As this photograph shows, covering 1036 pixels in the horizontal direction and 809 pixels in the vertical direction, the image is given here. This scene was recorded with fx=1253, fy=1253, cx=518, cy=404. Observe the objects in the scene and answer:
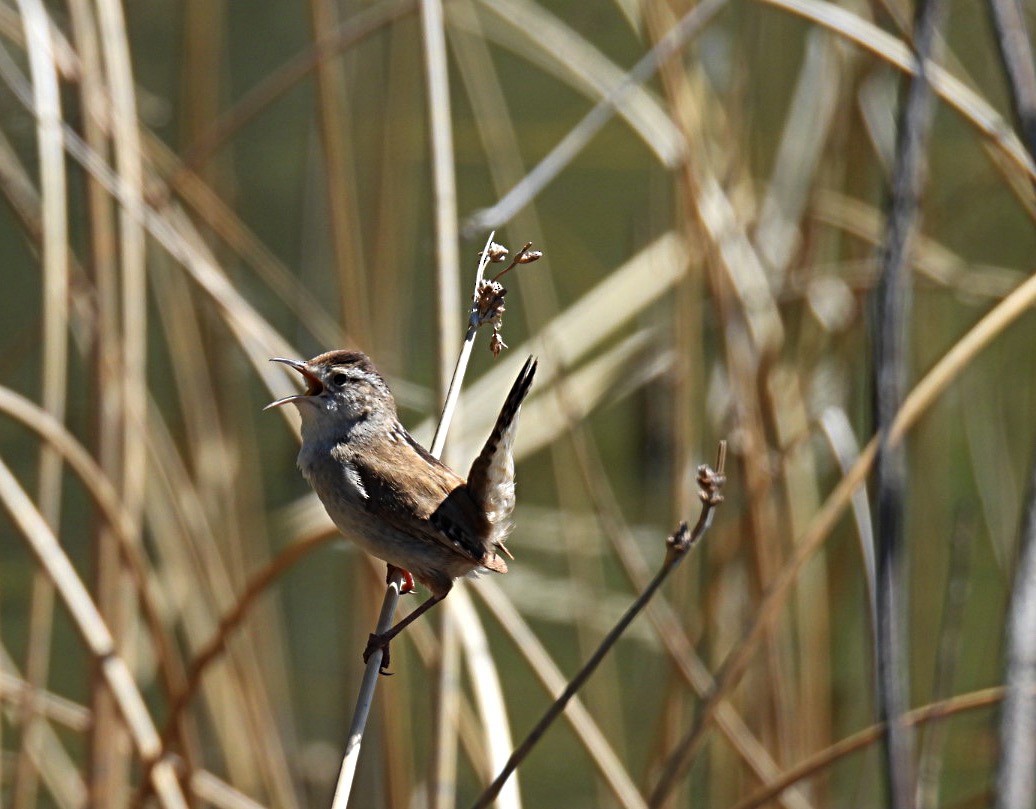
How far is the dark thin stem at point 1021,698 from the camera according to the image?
0.69 m

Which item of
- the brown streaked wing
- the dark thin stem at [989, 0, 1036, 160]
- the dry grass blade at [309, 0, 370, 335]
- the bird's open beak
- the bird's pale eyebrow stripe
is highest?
the dry grass blade at [309, 0, 370, 335]

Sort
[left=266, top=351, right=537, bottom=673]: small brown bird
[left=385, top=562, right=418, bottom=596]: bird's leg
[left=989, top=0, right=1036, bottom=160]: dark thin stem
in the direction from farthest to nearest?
[left=385, top=562, right=418, bottom=596]: bird's leg, [left=266, top=351, right=537, bottom=673]: small brown bird, [left=989, top=0, right=1036, bottom=160]: dark thin stem

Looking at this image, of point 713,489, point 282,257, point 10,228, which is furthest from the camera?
point 10,228

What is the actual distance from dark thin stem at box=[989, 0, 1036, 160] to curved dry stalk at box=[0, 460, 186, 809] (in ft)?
4.62

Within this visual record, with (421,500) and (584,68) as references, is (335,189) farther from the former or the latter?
(421,500)

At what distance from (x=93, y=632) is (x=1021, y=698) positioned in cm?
142

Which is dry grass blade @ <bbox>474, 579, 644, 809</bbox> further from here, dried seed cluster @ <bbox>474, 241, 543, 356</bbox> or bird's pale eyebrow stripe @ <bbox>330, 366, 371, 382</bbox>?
dried seed cluster @ <bbox>474, 241, 543, 356</bbox>

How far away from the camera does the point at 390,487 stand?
177 cm

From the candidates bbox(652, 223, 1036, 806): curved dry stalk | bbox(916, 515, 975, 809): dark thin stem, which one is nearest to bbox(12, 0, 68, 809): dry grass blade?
bbox(652, 223, 1036, 806): curved dry stalk

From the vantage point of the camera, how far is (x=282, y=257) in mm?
5203

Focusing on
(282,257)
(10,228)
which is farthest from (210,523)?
(10,228)

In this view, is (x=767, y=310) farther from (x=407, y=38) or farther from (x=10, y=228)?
(x=10, y=228)

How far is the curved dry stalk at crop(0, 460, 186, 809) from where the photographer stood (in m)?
1.77

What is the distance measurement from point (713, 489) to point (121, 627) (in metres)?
1.20
